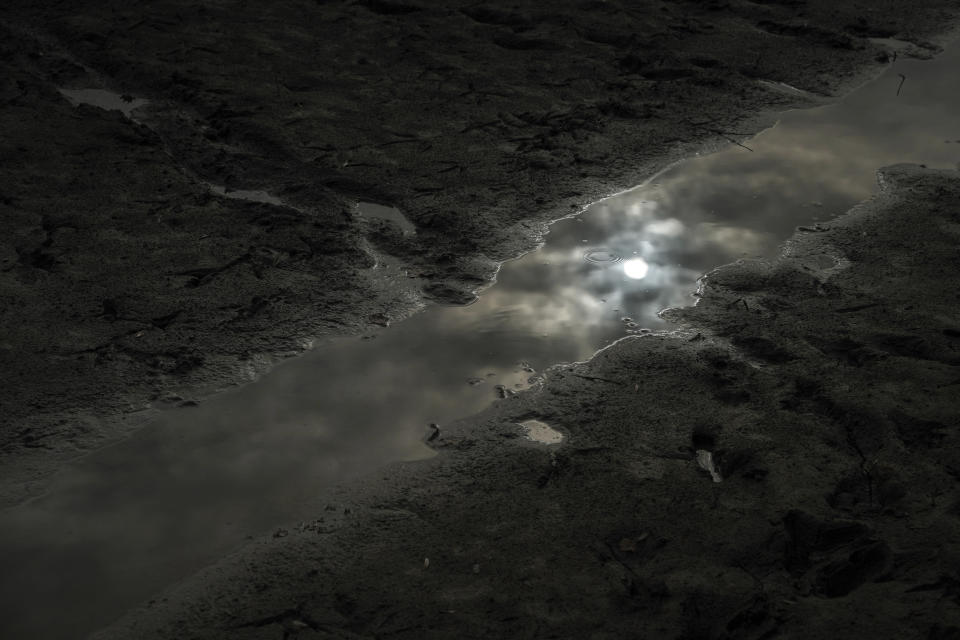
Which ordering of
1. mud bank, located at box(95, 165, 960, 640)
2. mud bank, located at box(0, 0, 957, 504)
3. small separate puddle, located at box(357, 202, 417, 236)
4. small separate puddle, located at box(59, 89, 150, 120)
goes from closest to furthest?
1. mud bank, located at box(95, 165, 960, 640)
2. mud bank, located at box(0, 0, 957, 504)
3. small separate puddle, located at box(357, 202, 417, 236)
4. small separate puddle, located at box(59, 89, 150, 120)

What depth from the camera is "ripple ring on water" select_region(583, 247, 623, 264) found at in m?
4.18

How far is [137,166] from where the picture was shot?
469 cm

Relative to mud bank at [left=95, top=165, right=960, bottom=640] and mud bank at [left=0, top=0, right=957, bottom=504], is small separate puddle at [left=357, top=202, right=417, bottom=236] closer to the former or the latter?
mud bank at [left=0, top=0, right=957, bottom=504]

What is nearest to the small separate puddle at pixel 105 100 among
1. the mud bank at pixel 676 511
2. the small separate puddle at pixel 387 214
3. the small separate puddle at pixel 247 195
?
the small separate puddle at pixel 247 195

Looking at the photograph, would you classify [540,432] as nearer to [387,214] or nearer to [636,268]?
[636,268]

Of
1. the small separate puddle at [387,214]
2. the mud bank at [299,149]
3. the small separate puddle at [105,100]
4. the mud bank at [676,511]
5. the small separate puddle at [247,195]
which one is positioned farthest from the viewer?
the small separate puddle at [105,100]

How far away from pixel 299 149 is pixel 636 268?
1.76 metres

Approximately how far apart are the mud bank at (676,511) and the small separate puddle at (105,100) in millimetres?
3050

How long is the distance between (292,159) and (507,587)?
2.77 meters

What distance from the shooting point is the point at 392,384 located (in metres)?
3.50

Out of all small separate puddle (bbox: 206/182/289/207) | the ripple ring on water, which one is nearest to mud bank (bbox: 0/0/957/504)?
small separate puddle (bbox: 206/182/289/207)

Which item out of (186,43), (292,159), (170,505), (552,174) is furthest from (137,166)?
(170,505)

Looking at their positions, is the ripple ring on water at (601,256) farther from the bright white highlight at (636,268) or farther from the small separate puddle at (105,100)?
the small separate puddle at (105,100)

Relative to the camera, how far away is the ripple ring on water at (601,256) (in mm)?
4180
